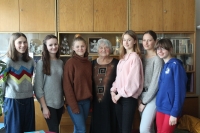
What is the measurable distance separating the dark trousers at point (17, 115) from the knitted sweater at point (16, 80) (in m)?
0.06

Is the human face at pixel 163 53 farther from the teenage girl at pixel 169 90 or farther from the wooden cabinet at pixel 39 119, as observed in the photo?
the wooden cabinet at pixel 39 119

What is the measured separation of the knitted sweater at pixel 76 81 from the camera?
2.16 metres

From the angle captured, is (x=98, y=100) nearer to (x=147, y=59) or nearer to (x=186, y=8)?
(x=147, y=59)

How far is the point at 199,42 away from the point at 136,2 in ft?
4.69

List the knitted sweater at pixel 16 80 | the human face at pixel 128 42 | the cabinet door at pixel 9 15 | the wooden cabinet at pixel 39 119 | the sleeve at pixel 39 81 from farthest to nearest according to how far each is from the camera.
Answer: the cabinet door at pixel 9 15, the wooden cabinet at pixel 39 119, the human face at pixel 128 42, the sleeve at pixel 39 81, the knitted sweater at pixel 16 80

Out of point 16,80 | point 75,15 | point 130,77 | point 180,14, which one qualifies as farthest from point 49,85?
point 180,14

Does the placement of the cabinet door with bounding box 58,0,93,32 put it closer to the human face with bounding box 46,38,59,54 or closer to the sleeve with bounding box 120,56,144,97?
the human face with bounding box 46,38,59,54

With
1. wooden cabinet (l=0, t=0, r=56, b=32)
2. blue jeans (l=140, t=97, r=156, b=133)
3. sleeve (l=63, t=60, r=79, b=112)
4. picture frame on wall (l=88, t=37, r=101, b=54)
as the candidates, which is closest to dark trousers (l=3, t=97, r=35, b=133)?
sleeve (l=63, t=60, r=79, b=112)

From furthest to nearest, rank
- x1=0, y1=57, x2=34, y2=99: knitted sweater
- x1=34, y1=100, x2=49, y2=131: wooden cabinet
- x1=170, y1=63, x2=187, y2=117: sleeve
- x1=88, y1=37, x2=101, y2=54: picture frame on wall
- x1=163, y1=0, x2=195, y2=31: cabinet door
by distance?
x1=88, y1=37, x2=101, y2=54: picture frame on wall, x1=163, y1=0, x2=195, y2=31: cabinet door, x1=34, y1=100, x2=49, y2=131: wooden cabinet, x1=0, y1=57, x2=34, y2=99: knitted sweater, x1=170, y1=63, x2=187, y2=117: sleeve

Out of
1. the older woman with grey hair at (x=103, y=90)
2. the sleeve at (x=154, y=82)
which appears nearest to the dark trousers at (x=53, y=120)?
the older woman with grey hair at (x=103, y=90)

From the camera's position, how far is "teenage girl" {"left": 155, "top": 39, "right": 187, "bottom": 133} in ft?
6.18

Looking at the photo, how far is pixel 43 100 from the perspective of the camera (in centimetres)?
210

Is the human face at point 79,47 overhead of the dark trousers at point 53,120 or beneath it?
overhead

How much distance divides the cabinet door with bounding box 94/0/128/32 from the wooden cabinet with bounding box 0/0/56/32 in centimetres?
68
